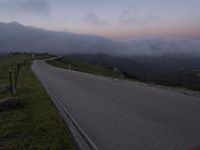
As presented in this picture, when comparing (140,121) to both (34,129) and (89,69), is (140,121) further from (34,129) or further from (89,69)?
(89,69)

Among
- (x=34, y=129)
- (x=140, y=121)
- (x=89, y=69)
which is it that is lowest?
(x=89, y=69)

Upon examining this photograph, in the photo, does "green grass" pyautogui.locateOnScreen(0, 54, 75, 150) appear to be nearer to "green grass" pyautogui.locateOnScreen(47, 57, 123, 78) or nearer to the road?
the road

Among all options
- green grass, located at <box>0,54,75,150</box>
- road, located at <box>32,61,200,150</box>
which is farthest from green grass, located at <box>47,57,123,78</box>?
green grass, located at <box>0,54,75,150</box>

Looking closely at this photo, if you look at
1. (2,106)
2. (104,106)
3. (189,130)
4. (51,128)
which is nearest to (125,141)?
(189,130)

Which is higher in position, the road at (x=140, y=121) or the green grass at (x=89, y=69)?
the road at (x=140, y=121)

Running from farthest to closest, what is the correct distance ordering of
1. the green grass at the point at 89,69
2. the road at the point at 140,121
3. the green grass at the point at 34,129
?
the green grass at the point at 89,69 → the green grass at the point at 34,129 → the road at the point at 140,121

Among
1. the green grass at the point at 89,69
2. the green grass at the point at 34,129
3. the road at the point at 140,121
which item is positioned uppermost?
the road at the point at 140,121

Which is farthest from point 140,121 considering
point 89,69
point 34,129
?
point 89,69

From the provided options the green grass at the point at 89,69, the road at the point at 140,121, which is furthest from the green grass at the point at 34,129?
the green grass at the point at 89,69

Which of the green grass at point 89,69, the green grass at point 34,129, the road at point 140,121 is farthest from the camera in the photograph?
the green grass at point 89,69

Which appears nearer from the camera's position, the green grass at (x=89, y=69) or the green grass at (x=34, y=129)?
the green grass at (x=34, y=129)

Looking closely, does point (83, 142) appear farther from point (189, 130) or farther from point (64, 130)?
point (189, 130)

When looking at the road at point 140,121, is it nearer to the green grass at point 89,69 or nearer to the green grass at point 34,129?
the green grass at point 34,129

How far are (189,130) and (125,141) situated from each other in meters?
1.75
